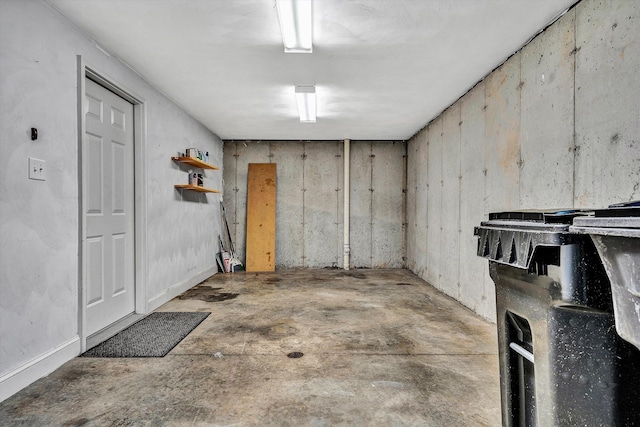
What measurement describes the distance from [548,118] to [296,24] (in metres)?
2.17

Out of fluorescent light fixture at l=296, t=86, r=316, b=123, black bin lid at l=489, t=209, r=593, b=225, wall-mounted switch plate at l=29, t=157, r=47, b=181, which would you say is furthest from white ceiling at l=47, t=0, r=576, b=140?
black bin lid at l=489, t=209, r=593, b=225

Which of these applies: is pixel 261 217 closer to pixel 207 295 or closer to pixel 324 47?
pixel 207 295

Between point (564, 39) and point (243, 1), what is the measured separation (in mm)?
2426

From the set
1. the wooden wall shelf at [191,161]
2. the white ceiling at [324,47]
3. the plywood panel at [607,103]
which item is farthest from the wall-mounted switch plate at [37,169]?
the plywood panel at [607,103]

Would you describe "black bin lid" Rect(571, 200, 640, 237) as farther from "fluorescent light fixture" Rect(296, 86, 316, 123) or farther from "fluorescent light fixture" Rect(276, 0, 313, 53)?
"fluorescent light fixture" Rect(296, 86, 316, 123)

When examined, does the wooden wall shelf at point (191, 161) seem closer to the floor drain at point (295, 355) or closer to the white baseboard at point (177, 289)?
the white baseboard at point (177, 289)

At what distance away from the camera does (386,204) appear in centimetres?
686

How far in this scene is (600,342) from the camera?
103 centimetres

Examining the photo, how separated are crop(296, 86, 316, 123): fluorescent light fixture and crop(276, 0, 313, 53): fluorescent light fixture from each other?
0.96m

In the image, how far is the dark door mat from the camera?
263 centimetres

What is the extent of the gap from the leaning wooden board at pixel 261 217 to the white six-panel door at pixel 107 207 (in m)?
3.10

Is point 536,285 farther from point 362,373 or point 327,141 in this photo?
point 327,141

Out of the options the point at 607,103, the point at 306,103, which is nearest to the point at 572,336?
the point at 607,103

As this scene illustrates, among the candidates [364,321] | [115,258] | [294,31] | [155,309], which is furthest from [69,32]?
[364,321]
